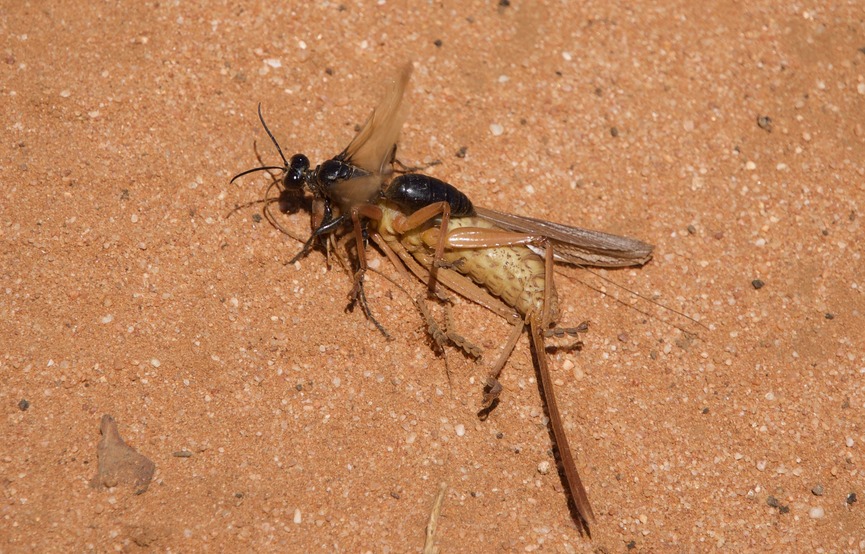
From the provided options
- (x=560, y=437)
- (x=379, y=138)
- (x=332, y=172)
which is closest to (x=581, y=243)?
(x=560, y=437)

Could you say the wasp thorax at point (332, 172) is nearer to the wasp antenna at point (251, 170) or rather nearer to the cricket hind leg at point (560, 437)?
the wasp antenna at point (251, 170)

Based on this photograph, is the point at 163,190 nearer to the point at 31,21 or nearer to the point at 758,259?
the point at 31,21

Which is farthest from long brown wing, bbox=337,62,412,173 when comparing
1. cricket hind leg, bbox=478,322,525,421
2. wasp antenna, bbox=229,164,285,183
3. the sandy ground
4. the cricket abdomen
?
cricket hind leg, bbox=478,322,525,421

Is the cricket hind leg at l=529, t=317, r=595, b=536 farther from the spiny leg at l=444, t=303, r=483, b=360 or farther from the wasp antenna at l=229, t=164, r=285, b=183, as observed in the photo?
the wasp antenna at l=229, t=164, r=285, b=183

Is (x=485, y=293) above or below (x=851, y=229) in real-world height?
below

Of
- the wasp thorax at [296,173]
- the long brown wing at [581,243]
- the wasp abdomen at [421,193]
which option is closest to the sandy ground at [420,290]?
the long brown wing at [581,243]

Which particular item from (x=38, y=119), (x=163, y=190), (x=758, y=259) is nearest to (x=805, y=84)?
(x=758, y=259)
